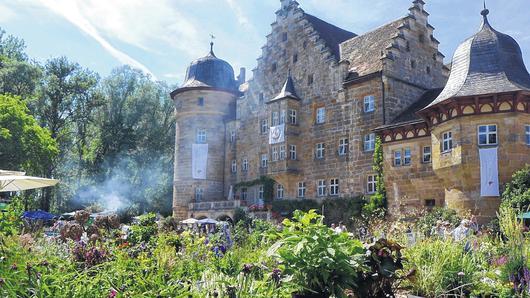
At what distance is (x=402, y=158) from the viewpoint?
84.9 feet

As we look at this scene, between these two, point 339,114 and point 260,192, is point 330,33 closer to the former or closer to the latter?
point 339,114

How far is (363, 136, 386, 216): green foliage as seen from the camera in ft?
86.4

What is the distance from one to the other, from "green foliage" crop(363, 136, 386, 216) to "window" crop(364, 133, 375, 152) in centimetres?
106

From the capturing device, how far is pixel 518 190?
62.8 ft

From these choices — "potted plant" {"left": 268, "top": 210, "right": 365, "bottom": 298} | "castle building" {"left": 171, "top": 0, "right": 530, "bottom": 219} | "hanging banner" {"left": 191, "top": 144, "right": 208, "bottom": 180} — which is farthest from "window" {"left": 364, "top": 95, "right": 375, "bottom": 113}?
"potted plant" {"left": 268, "top": 210, "right": 365, "bottom": 298}

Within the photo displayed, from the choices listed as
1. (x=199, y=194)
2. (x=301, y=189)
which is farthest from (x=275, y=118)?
(x=199, y=194)

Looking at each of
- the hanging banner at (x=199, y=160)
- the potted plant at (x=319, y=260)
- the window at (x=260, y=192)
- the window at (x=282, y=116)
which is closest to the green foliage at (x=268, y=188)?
the window at (x=260, y=192)

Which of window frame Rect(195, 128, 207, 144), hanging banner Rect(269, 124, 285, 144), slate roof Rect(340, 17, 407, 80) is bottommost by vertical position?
hanging banner Rect(269, 124, 285, 144)

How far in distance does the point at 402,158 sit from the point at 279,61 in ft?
45.1

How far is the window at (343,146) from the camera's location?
3016cm

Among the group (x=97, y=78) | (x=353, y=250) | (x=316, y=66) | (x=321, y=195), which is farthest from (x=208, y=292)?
(x=97, y=78)

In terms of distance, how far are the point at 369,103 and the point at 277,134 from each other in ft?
23.0

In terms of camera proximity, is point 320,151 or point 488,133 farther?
point 320,151

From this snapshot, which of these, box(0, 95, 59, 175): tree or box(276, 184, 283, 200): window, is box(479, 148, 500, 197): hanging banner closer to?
box(276, 184, 283, 200): window
